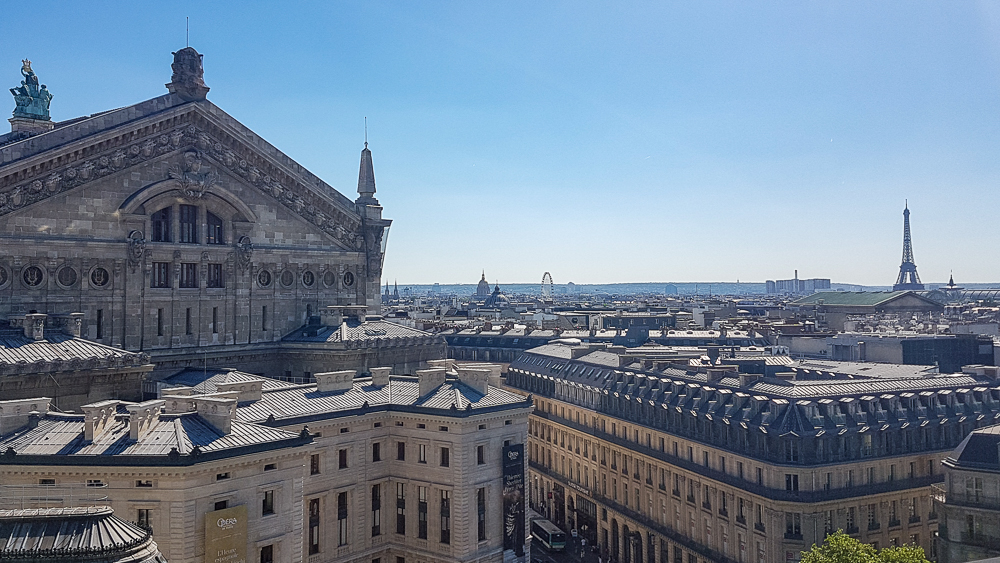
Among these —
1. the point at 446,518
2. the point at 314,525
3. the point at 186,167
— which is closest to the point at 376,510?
the point at 446,518

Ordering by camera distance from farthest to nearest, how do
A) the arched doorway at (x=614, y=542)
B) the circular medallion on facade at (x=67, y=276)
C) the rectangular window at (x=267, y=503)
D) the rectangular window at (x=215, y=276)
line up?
the arched doorway at (x=614, y=542) < the rectangular window at (x=215, y=276) < the circular medallion on facade at (x=67, y=276) < the rectangular window at (x=267, y=503)

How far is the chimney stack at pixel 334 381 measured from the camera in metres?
58.1

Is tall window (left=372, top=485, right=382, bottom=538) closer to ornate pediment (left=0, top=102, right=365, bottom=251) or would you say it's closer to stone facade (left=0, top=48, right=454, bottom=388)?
stone facade (left=0, top=48, right=454, bottom=388)

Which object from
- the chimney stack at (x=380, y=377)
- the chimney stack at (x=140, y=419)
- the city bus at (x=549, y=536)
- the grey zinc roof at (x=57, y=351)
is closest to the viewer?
the chimney stack at (x=140, y=419)

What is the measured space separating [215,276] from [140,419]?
2474 cm

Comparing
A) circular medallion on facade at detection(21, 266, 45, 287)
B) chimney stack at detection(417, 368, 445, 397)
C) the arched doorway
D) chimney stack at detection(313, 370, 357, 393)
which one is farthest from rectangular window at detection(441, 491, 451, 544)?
the arched doorway

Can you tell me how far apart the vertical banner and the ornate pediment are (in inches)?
1023

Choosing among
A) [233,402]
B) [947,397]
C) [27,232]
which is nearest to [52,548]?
[233,402]

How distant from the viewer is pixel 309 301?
235 feet

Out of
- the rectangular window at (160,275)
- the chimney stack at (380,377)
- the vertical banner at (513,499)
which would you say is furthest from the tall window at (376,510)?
the rectangular window at (160,275)

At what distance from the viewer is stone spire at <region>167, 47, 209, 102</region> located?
63.3 meters

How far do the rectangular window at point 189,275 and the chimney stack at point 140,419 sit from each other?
837 inches

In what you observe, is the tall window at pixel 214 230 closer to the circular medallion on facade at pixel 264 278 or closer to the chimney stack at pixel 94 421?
the circular medallion on facade at pixel 264 278

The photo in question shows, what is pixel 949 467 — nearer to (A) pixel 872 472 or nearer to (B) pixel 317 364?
(A) pixel 872 472
